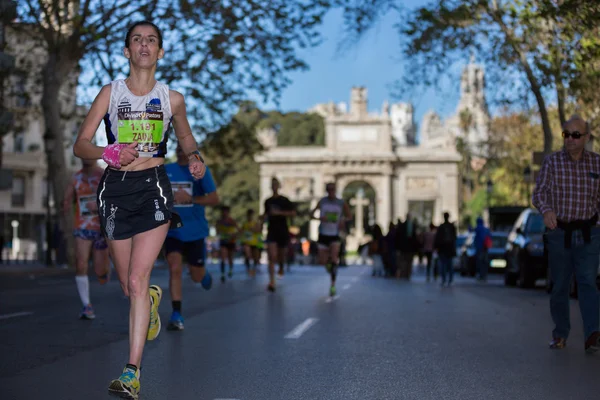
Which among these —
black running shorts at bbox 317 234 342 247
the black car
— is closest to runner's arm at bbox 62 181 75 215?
black running shorts at bbox 317 234 342 247

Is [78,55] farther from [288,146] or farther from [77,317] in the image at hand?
[288,146]

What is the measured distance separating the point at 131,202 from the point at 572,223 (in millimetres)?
4211

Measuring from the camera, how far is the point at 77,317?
1145 centimetres

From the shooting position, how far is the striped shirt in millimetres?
8758

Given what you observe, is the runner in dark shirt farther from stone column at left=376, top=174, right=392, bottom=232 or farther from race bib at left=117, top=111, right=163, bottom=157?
stone column at left=376, top=174, right=392, bottom=232

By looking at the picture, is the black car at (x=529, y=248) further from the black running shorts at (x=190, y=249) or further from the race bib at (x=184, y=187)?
the race bib at (x=184, y=187)

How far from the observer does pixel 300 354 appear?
8.31 m

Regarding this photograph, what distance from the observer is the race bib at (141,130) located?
6.00 m

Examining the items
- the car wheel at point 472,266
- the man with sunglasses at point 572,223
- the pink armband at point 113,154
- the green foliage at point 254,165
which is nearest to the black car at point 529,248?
the man with sunglasses at point 572,223

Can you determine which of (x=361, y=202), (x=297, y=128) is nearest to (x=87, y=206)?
(x=361, y=202)

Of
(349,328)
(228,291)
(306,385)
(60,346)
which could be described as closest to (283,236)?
(228,291)

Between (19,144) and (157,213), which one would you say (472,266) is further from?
(19,144)

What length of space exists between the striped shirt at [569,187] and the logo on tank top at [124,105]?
4046mm

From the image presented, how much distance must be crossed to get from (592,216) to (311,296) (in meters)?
8.63
